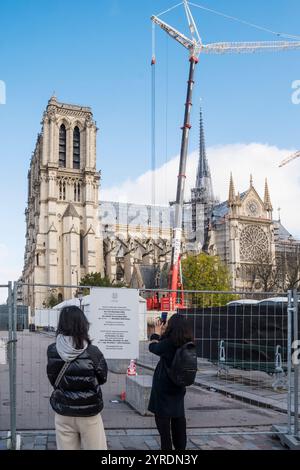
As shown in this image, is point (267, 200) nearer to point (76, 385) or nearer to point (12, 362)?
point (12, 362)

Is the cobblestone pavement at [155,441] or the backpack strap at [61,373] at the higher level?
the backpack strap at [61,373]

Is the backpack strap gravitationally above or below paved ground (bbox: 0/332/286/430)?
above

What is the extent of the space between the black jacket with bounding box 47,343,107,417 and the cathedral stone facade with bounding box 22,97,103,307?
65204mm

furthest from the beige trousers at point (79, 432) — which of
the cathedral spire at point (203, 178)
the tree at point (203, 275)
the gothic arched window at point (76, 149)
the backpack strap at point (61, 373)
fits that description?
the cathedral spire at point (203, 178)

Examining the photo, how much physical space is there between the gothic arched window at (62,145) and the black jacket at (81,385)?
7425cm

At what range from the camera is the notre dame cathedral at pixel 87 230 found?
236 feet

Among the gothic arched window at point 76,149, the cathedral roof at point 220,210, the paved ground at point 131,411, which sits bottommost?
the paved ground at point 131,411

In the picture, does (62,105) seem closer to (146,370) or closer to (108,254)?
(108,254)

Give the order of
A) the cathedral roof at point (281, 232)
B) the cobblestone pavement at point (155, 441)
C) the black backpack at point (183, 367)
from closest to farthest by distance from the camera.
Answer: the black backpack at point (183, 367)
the cobblestone pavement at point (155, 441)
the cathedral roof at point (281, 232)

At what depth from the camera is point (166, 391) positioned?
5.36 m

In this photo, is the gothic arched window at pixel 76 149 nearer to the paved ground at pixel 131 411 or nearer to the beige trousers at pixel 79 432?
the paved ground at pixel 131 411

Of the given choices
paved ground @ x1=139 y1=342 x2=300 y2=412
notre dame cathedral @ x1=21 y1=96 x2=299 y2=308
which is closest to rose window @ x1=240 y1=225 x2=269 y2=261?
notre dame cathedral @ x1=21 y1=96 x2=299 y2=308

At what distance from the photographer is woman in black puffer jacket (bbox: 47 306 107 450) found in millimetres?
4416

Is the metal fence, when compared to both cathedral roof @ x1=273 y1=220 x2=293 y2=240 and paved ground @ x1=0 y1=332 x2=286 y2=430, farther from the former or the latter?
cathedral roof @ x1=273 y1=220 x2=293 y2=240
